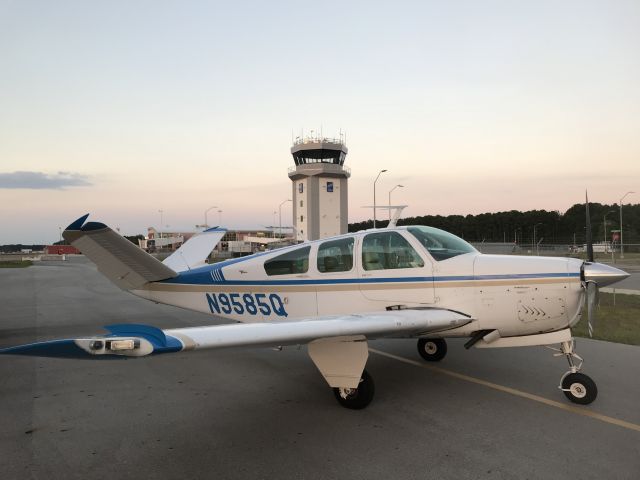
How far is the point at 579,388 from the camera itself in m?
4.89

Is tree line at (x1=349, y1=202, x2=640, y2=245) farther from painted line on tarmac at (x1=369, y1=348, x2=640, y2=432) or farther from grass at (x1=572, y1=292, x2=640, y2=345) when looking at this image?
painted line on tarmac at (x1=369, y1=348, x2=640, y2=432)

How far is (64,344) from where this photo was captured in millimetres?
2779

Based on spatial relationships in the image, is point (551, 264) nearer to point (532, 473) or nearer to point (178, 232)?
point (532, 473)

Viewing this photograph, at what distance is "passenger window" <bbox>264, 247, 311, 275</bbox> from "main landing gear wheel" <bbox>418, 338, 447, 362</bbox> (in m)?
2.55

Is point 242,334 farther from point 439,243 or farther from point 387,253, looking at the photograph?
point 439,243

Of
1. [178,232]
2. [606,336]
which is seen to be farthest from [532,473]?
[178,232]

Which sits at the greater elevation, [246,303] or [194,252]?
[194,252]

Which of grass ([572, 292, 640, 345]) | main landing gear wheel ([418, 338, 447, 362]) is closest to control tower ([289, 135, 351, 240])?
grass ([572, 292, 640, 345])

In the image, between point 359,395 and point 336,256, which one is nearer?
point 359,395

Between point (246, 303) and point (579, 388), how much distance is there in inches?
180

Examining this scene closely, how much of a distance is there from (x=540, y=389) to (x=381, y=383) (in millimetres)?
2018

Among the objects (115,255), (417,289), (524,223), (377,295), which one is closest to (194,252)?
(115,255)

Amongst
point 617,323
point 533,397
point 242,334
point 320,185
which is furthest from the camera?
point 320,185

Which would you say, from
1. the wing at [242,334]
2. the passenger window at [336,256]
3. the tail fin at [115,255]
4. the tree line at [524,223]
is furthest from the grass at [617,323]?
the tree line at [524,223]
